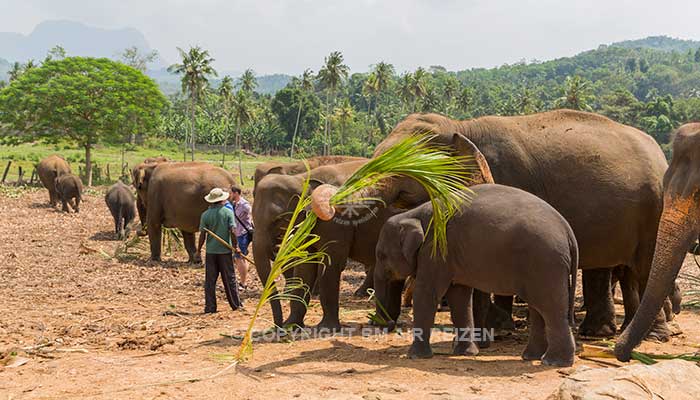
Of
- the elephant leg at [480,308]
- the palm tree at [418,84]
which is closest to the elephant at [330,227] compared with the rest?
the elephant leg at [480,308]

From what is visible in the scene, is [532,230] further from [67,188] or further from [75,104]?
[75,104]

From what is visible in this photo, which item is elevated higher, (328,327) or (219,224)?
(219,224)

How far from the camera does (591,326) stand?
945cm

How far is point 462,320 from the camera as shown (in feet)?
26.2

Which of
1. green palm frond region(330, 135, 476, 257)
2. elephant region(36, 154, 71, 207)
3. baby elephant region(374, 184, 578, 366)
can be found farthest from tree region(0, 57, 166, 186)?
baby elephant region(374, 184, 578, 366)

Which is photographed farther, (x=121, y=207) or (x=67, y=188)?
(x=67, y=188)

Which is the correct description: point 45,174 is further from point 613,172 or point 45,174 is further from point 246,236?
Answer: point 613,172

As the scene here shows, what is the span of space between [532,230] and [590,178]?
7.47 feet

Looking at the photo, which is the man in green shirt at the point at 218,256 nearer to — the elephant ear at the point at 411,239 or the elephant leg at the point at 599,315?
the elephant ear at the point at 411,239

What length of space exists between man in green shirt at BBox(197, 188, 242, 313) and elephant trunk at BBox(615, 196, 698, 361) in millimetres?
6169

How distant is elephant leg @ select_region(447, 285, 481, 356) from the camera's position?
7.89 m

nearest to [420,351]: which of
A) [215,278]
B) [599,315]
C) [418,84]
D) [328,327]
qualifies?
[328,327]

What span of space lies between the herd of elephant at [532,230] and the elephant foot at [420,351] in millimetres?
10

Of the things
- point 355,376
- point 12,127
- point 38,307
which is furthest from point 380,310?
point 12,127
